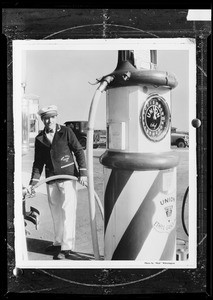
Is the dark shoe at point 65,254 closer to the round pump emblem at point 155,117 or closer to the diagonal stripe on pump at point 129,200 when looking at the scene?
the diagonal stripe on pump at point 129,200

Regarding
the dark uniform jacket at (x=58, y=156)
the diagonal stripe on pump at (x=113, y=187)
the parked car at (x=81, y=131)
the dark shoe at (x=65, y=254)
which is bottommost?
the dark shoe at (x=65, y=254)

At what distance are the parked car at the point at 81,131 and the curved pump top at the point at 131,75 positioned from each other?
265mm

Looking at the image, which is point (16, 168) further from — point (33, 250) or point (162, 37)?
point (162, 37)

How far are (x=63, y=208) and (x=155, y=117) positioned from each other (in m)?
0.73

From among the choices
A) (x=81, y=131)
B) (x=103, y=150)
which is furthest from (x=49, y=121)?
(x=103, y=150)

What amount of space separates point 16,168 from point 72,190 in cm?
34

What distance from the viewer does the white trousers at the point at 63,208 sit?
97.5 inches

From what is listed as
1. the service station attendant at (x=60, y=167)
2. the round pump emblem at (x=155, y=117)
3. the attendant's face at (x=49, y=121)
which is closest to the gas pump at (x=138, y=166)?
the round pump emblem at (x=155, y=117)

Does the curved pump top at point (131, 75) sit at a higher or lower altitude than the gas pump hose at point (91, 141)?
higher

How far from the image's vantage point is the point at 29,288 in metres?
2.54

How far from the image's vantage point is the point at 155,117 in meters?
2.49

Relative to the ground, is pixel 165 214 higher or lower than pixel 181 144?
lower

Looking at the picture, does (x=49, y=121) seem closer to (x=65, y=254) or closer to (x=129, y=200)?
(x=129, y=200)

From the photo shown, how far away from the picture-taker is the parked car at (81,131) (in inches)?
97.0
